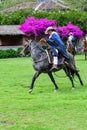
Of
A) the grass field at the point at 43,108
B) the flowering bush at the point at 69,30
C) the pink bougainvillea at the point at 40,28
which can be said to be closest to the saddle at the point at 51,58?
the grass field at the point at 43,108

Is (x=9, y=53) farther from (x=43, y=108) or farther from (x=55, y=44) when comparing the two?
(x=43, y=108)

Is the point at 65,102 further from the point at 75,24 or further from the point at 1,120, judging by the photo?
the point at 75,24

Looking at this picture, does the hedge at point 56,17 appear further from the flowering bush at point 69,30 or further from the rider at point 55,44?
the rider at point 55,44

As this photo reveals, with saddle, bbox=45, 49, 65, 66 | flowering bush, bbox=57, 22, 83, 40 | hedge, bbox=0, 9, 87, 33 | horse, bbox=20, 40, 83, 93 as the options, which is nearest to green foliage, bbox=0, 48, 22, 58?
flowering bush, bbox=57, 22, 83, 40

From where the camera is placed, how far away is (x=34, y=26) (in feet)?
182

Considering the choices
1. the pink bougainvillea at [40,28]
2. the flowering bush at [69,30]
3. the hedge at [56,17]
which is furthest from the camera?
the hedge at [56,17]

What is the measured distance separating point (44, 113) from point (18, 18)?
50.5m

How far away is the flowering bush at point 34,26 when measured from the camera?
54.5m

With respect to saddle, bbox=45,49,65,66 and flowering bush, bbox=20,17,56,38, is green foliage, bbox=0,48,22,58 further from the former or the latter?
saddle, bbox=45,49,65,66

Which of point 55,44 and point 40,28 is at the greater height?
point 55,44

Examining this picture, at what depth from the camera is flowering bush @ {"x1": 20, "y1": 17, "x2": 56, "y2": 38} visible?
54.5 m

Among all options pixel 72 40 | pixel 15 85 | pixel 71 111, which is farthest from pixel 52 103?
pixel 72 40

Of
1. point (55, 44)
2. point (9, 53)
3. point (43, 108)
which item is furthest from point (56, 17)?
point (43, 108)

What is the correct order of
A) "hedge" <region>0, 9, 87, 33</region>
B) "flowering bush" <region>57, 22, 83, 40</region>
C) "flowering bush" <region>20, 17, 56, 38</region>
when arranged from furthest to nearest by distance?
1. "hedge" <region>0, 9, 87, 33</region>
2. "flowering bush" <region>57, 22, 83, 40</region>
3. "flowering bush" <region>20, 17, 56, 38</region>
